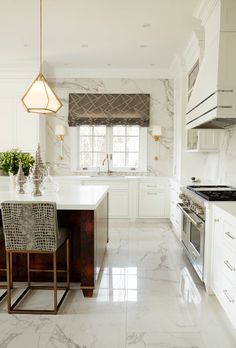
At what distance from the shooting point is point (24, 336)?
2229mm

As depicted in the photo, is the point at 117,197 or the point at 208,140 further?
the point at 117,197

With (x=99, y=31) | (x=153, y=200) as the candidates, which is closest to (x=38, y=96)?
(x=99, y=31)

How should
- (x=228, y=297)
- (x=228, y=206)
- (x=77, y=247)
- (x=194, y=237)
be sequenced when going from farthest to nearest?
(x=194, y=237) < (x=77, y=247) < (x=228, y=206) < (x=228, y=297)

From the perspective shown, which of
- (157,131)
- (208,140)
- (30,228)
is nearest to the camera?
(30,228)

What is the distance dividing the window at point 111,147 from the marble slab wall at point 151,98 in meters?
0.31

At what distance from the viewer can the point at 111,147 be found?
6363mm

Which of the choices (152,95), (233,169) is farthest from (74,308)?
(152,95)

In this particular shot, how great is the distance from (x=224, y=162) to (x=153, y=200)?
1.97m

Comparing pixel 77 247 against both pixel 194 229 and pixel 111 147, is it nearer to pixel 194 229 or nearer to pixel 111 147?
pixel 194 229

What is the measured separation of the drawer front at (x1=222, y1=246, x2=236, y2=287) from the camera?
227 centimetres

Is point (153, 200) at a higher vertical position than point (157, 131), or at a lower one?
lower

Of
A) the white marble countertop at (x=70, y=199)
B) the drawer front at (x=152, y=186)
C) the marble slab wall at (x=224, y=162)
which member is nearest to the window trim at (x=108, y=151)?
the drawer front at (x=152, y=186)

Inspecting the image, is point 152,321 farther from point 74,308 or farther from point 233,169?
point 233,169

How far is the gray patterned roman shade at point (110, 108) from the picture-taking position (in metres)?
6.16
